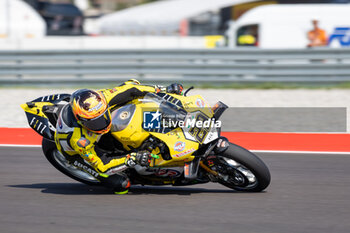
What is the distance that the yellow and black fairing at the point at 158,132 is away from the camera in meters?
4.85

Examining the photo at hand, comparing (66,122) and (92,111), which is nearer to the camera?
(92,111)

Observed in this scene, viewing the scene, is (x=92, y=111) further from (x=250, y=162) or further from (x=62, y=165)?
(x=250, y=162)

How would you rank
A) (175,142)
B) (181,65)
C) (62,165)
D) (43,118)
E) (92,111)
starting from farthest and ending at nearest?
(181,65) → (62,165) → (43,118) → (175,142) → (92,111)

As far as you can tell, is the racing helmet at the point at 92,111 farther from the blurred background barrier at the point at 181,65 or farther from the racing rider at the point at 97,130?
the blurred background barrier at the point at 181,65

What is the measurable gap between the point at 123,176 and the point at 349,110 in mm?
6414

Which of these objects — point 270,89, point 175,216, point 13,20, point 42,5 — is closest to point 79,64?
point 270,89

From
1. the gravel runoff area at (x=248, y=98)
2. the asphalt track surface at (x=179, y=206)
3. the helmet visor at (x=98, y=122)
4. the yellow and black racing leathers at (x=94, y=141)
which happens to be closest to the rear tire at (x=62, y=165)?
the asphalt track surface at (x=179, y=206)

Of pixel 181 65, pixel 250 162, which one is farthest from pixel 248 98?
pixel 250 162

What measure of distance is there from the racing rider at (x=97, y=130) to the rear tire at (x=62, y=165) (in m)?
0.46

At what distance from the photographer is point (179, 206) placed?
5043 millimetres

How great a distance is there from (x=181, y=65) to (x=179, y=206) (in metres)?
7.94

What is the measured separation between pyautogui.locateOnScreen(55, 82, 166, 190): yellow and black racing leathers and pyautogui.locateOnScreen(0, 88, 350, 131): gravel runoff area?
16.3 ft

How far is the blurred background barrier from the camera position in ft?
41.1

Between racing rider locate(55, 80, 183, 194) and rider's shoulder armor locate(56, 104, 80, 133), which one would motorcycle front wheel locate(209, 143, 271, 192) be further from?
rider's shoulder armor locate(56, 104, 80, 133)
